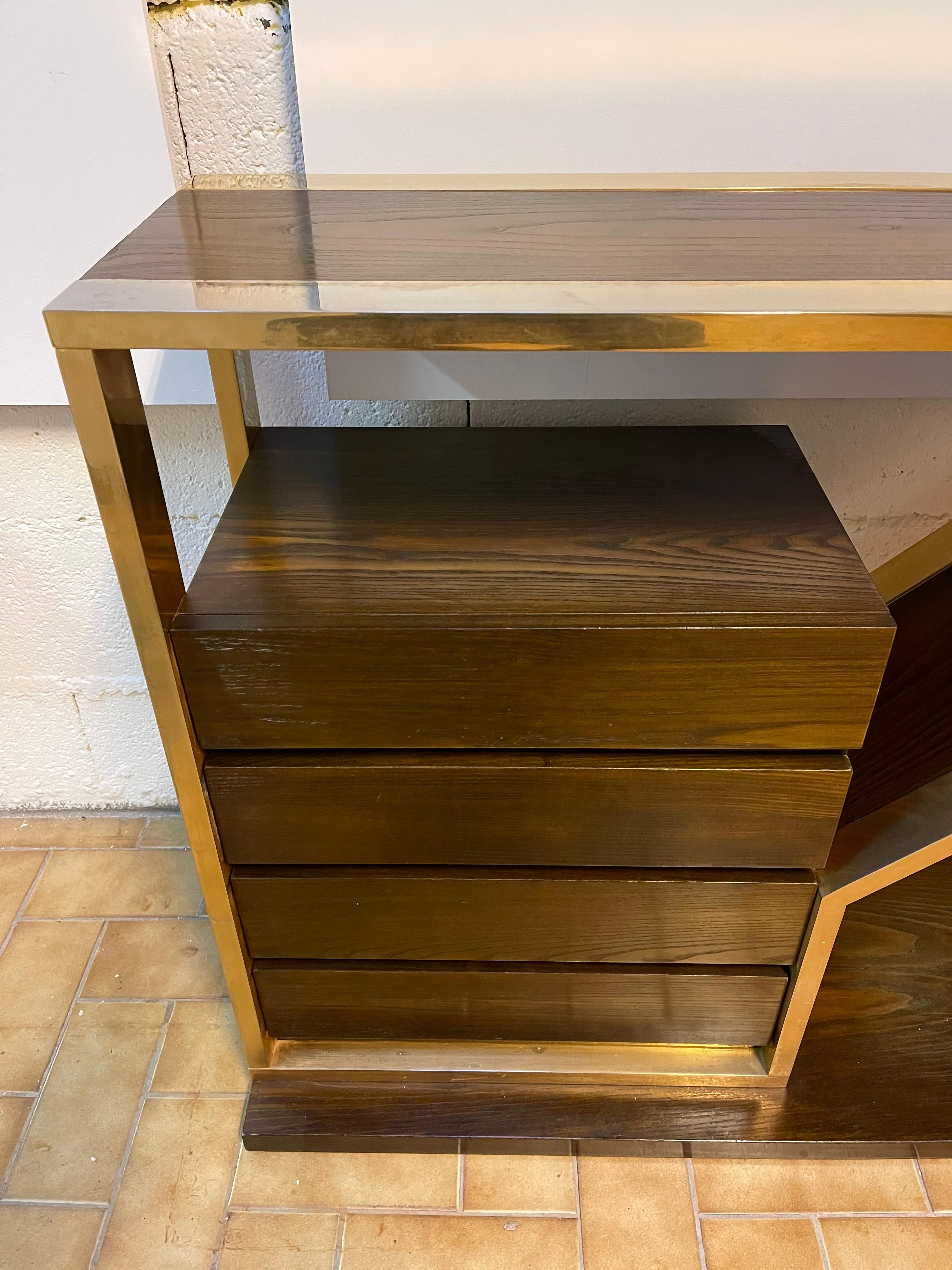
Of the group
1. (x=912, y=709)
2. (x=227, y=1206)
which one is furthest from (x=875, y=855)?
(x=227, y=1206)

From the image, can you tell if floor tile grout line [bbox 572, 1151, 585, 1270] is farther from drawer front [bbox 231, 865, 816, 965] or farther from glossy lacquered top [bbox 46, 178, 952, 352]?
glossy lacquered top [bbox 46, 178, 952, 352]

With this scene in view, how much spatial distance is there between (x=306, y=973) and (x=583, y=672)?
566 mm

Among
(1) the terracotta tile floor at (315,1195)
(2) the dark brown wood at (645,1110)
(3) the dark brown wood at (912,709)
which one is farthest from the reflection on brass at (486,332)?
(1) the terracotta tile floor at (315,1195)

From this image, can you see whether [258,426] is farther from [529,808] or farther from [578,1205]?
[578,1205]

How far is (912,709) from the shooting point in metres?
1.21

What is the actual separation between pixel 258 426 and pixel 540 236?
486 millimetres

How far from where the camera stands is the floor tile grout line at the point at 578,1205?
1129mm

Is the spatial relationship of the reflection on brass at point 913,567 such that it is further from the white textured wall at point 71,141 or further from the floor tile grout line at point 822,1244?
the white textured wall at point 71,141

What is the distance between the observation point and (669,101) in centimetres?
97

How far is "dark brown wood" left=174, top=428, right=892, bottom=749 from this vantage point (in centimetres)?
83

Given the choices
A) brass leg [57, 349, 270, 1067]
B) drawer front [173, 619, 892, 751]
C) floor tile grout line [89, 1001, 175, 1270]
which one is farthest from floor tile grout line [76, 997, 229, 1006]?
drawer front [173, 619, 892, 751]

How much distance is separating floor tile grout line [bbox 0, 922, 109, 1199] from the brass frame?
0.35m

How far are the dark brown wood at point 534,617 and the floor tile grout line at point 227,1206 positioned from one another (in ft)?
2.21

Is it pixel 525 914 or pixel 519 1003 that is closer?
pixel 525 914
